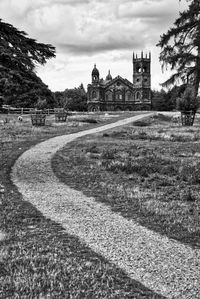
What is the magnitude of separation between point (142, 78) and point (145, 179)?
115 meters

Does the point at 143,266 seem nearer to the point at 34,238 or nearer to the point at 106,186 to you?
the point at 34,238

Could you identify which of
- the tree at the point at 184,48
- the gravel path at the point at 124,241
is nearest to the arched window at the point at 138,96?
the tree at the point at 184,48

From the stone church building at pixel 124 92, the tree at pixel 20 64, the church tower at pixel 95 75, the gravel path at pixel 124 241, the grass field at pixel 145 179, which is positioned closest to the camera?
the gravel path at pixel 124 241

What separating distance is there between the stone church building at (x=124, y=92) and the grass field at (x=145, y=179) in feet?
339

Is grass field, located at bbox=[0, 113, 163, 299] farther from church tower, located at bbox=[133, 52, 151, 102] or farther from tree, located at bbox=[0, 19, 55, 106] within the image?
church tower, located at bbox=[133, 52, 151, 102]

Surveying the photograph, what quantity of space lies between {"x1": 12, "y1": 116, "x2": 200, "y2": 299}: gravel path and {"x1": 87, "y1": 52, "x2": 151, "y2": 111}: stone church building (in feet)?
371

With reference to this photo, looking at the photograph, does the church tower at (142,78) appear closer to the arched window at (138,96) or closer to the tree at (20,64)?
A: the arched window at (138,96)

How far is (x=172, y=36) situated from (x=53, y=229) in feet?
116

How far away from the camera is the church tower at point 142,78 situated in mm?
122375

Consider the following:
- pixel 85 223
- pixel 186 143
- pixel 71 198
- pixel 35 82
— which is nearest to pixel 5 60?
pixel 35 82

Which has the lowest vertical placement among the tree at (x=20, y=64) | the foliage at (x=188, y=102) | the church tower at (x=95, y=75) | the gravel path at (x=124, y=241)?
the gravel path at (x=124, y=241)

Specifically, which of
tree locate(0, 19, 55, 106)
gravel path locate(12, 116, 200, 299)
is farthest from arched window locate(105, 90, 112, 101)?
gravel path locate(12, 116, 200, 299)

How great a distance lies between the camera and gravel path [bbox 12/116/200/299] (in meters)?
4.89

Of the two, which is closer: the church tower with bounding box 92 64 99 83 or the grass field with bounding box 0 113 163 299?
the grass field with bounding box 0 113 163 299
